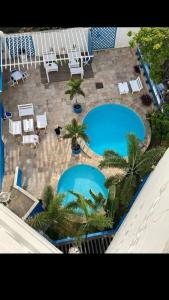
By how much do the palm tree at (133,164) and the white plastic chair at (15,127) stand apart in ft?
21.9

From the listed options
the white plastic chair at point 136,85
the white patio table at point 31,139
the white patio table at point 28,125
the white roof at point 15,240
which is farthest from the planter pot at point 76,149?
the white roof at point 15,240

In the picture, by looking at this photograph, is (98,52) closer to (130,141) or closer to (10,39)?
(10,39)

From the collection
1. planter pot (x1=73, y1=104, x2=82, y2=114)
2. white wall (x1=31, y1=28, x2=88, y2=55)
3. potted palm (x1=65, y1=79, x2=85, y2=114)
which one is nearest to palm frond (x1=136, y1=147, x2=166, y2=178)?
potted palm (x1=65, y1=79, x2=85, y2=114)

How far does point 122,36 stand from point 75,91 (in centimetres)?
648

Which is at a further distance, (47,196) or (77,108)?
(77,108)

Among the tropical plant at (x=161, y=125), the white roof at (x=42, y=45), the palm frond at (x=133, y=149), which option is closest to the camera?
the palm frond at (x=133, y=149)

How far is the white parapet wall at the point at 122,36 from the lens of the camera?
75.9ft

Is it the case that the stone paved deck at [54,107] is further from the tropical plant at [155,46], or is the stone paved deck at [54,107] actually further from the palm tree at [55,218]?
the tropical plant at [155,46]

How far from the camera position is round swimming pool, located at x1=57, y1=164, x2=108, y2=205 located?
19375 mm

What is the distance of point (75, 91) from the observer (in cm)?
2014

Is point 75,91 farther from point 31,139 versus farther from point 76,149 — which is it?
point 31,139

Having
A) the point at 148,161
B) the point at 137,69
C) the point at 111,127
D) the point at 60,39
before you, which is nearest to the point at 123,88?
the point at 137,69

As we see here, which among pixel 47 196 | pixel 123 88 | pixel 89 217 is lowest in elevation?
pixel 89 217

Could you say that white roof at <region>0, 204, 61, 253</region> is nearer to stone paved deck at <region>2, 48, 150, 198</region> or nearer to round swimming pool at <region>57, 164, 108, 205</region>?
stone paved deck at <region>2, 48, 150, 198</region>
